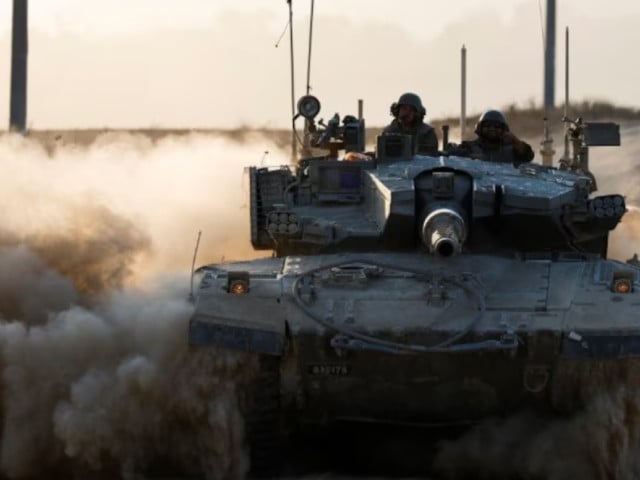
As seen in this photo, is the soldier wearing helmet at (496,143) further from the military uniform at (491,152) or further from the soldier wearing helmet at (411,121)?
the soldier wearing helmet at (411,121)

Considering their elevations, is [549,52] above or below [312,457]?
above

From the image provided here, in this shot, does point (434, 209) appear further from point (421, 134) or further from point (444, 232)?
point (421, 134)

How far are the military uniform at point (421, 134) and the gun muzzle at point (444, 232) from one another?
12.0 ft

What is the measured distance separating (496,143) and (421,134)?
2.65 ft

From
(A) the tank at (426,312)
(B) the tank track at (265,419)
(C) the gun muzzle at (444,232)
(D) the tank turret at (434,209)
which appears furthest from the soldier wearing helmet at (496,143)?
(B) the tank track at (265,419)

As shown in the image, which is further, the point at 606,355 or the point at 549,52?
the point at 549,52

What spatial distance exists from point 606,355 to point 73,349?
14.1 ft

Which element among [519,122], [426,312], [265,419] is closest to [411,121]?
[426,312]

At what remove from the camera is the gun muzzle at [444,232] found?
1644 cm

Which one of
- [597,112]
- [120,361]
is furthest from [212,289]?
[597,112]

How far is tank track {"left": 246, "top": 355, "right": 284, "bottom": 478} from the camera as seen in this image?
15.8 metres

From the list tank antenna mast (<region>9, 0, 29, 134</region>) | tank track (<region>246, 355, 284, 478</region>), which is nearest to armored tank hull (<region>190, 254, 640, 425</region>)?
tank track (<region>246, 355, 284, 478</region>)

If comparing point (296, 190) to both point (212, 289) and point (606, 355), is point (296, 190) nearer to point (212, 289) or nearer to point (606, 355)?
point (212, 289)

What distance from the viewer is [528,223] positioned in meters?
17.7
